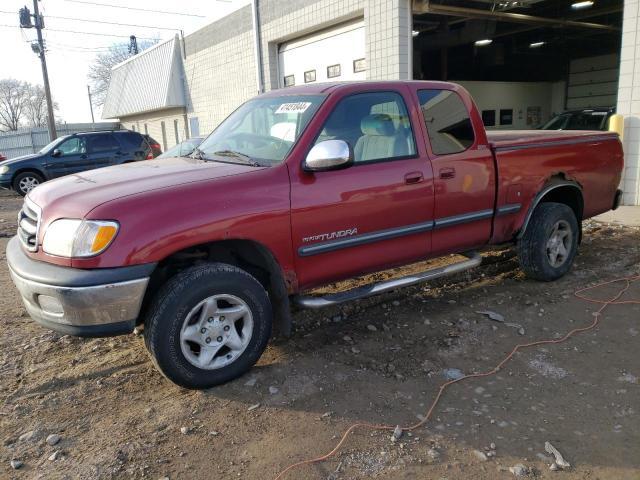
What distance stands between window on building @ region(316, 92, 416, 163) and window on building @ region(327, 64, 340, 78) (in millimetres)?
9792

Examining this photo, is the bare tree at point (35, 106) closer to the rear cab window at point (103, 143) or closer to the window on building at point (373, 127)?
the rear cab window at point (103, 143)

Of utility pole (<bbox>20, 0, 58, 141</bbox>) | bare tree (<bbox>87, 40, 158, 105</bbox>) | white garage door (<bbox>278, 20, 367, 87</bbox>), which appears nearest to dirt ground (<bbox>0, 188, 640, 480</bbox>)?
white garage door (<bbox>278, 20, 367, 87</bbox>)

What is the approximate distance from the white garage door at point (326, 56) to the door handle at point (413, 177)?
29.1ft

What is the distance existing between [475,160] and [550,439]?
247cm

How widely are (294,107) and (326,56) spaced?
10.5 meters

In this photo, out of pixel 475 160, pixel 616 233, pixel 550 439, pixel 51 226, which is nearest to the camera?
pixel 550 439

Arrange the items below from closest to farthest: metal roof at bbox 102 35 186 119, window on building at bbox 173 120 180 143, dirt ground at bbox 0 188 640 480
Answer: dirt ground at bbox 0 188 640 480 → metal roof at bbox 102 35 186 119 → window on building at bbox 173 120 180 143

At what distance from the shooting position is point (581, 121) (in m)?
11.9

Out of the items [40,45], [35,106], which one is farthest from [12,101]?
[40,45]

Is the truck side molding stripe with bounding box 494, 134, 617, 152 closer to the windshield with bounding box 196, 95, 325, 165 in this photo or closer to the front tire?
the windshield with bounding box 196, 95, 325, 165

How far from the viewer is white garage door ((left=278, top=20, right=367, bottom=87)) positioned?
12.9 metres

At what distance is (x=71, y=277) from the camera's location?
3109 mm

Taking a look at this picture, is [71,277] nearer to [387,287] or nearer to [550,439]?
[387,287]

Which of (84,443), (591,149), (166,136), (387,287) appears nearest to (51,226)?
(84,443)
